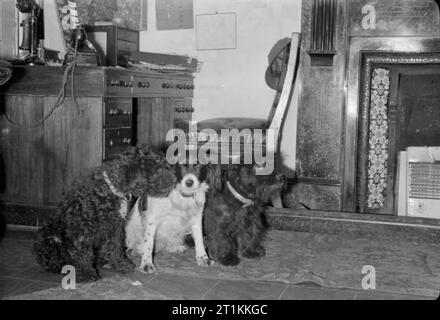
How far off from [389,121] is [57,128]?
3.03m

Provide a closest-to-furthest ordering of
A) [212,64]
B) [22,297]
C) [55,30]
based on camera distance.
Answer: [22,297]
[55,30]
[212,64]

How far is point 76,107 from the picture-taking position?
393cm

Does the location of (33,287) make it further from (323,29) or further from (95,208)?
(323,29)

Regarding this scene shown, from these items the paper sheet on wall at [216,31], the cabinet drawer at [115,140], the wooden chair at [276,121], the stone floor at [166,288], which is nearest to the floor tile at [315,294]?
the stone floor at [166,288]

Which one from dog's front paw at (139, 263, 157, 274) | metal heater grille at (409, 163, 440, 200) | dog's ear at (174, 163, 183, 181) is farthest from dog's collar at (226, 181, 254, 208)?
metal heater grille at (409, 163, 440, 200)

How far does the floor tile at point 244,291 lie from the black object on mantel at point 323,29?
8.20 ft

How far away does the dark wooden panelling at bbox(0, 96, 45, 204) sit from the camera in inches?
161

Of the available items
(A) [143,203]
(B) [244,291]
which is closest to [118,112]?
(A) [143,203]

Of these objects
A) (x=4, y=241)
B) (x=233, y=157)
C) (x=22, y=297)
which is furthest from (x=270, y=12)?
(x=22, y=297)

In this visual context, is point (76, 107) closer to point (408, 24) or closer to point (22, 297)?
point (22, 297)

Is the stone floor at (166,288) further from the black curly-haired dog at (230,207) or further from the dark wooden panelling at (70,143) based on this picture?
the dark wooden panelling at (70,143)

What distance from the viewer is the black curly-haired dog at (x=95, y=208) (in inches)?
122

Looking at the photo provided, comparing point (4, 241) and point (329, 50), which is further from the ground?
point (329, 50)

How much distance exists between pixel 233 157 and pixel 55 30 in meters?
1.94
